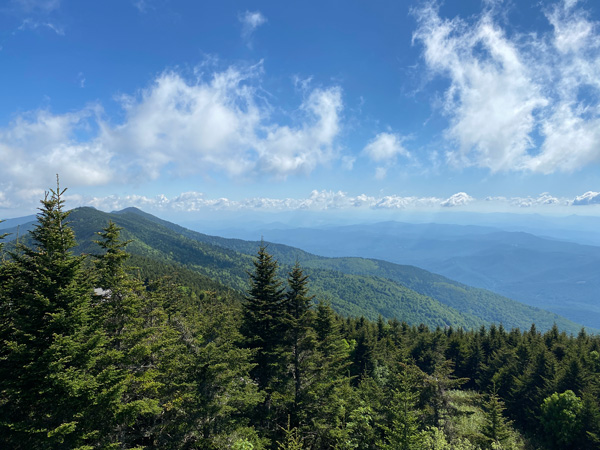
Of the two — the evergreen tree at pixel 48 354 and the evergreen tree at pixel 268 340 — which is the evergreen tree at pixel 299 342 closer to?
the evergreen tree at pixel 268 340

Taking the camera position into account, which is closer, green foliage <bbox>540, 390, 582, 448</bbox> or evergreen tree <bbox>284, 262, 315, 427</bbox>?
evergreen tree <bbox>284, 262, 315, 427</bbox>

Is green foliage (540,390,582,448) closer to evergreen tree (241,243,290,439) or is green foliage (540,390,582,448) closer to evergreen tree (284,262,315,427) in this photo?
evergreen tree (284,262,315,427)

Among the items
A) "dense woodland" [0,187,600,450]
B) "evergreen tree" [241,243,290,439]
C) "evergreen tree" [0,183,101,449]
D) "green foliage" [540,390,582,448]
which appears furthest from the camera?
"green foliage" [540,390,582,448]

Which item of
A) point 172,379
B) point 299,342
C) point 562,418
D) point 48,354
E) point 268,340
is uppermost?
point 48,354

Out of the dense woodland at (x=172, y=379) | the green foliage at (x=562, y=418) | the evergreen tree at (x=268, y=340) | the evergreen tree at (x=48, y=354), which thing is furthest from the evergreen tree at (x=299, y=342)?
the green foliage at (x=562, y=418)

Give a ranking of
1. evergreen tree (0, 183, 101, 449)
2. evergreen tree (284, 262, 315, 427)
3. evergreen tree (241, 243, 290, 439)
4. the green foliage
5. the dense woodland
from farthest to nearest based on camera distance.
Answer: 1. the green foliage
2. evergreen tree (284, 262, 315, 427)
3. evergreen tree (241, 243, 290, 439)
4. the dense woodland
5. evergreen tree (0, 183, 101, 449)

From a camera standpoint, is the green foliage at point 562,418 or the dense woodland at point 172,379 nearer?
the dense woodland at point 172,379

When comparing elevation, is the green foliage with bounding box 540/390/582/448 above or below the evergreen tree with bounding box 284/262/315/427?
below

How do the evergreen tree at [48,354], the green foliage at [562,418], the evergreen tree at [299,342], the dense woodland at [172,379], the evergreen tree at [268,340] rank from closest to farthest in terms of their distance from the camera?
the evergreen tree at [48,354]
the dense woodland at [172,379]
the evergreen tree at [268,340]
the evergreen tree at [299,342]
the green foliage at [562,418]

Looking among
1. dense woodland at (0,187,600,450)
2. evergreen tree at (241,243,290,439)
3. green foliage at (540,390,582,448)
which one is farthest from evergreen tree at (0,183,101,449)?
green foliage at (540,390,582,448)

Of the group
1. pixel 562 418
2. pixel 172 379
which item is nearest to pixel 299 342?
pixel 172 379

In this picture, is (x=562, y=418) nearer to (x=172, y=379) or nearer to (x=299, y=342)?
(x=299, y=342)

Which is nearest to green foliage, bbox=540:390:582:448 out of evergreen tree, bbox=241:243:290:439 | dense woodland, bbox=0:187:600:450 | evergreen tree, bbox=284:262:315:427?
dense woodland, bbox=0:187:600:450

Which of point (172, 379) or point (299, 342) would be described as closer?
point (172, 379)
